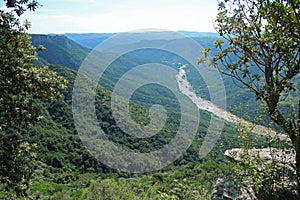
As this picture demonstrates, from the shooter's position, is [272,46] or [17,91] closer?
[272,46]

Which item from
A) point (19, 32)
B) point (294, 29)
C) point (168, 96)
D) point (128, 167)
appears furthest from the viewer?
point (168, 96)

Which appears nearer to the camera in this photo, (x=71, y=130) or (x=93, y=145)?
(x=93, y=145)

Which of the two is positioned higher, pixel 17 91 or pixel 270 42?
pixel 270 42

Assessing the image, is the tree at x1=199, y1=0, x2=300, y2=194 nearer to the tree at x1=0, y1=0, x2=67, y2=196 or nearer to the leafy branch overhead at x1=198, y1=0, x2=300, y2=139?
the leafy branch overhead at x1=198, y1=0, x2=300, y2=139

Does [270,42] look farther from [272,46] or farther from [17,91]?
[17,91]

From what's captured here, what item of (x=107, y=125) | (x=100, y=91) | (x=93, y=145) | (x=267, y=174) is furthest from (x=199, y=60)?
(x=100, y=91)

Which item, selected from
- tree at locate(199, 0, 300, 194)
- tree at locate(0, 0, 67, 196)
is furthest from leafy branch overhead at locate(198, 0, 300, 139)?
tree at locate(0, 0, 67, 196)

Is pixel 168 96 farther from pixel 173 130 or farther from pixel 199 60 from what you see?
pixel 199 60

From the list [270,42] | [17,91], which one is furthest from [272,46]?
[17,91]

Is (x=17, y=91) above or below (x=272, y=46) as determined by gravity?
below
